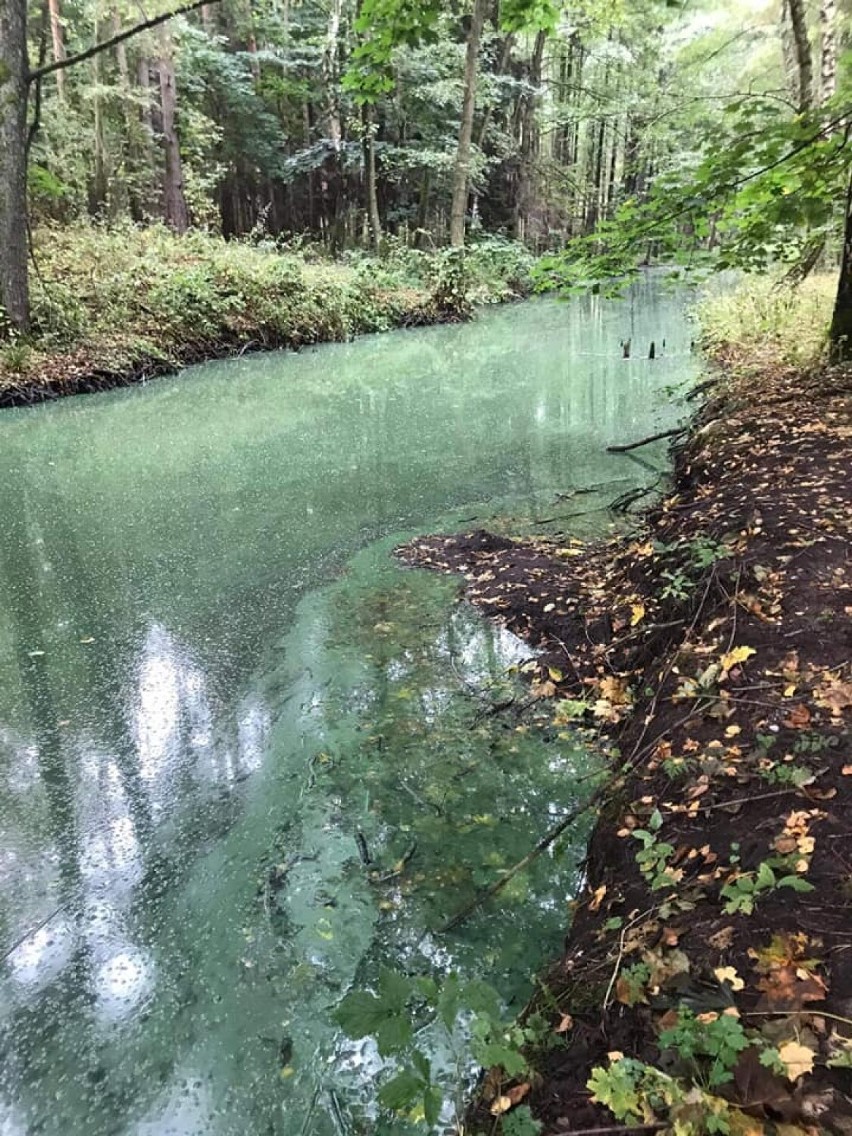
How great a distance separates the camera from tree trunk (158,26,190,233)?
1619 centimetres

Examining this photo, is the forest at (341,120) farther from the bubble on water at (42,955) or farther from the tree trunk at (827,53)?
the bubble on water at (42,955)

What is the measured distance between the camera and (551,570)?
4.98m

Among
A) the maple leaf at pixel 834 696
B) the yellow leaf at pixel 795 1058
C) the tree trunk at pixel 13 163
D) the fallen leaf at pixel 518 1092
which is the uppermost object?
the tree trunk at pixel 13 163

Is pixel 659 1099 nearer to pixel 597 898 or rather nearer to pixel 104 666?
pixel 597 898

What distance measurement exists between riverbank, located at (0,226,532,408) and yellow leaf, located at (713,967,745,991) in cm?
1082

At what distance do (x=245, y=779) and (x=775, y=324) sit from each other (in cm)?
930

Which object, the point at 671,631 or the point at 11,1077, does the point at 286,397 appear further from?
→ the point at 11,1077

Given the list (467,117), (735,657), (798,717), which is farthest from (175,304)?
(798,717)

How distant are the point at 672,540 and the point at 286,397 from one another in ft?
25.4

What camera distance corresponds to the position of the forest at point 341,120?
32.8 ft

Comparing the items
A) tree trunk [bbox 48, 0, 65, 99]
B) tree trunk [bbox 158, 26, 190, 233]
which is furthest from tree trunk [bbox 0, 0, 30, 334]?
tree trunk [bbox 48, 0, 65, 99]

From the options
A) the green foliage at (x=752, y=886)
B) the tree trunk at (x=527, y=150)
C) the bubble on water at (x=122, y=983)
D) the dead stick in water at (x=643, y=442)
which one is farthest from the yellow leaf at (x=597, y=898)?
the tree trunk at (x=527, y=150)

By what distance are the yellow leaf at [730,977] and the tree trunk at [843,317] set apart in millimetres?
6288

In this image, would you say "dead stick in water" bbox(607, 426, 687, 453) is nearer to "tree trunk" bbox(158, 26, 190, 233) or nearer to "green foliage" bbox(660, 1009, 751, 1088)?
"green foliage" bbox(660, 1009, 751, 1088)
